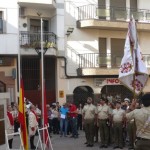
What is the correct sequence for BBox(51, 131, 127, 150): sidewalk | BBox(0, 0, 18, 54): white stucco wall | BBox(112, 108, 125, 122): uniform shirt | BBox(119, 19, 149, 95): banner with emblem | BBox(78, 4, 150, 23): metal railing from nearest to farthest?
BBox(119, 19, 149, 95): banner with emblem
BBox(112, 108, 125, 122): uniform shirt
BBox(51, 131, 127, 150): sidewalk
BBox(0, 0, 18, 54): white stucco wall
BBox(78, 4, 150, 23): metal railing

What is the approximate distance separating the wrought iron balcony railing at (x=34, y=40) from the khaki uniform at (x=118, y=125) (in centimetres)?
844

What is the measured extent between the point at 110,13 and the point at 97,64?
337cm

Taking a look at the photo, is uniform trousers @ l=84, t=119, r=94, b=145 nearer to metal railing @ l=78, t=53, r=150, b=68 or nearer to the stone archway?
metal railing @ l=78, t=53, r=150, b=68

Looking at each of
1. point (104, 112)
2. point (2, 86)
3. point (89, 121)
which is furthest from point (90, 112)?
point (2, 86)

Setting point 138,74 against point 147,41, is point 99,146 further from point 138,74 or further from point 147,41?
point 147,41

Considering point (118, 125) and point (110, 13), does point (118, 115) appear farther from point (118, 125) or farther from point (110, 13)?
point (110, 13)

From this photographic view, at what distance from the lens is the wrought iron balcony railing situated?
2341 cm

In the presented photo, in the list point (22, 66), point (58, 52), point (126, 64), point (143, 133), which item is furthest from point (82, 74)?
point (143, 133)

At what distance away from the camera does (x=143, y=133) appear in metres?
7.69

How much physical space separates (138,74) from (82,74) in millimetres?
14028

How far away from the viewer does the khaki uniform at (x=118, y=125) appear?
1547cm

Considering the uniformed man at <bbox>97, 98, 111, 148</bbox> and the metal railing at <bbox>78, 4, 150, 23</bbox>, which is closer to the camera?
the uniformed man at <bbox>97, 98, 111, 148</bbox>

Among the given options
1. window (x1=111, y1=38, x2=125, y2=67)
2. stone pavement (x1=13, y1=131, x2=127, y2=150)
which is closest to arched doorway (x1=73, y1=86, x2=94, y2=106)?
window (x1=111, y1=38, x2=125, y2=67)

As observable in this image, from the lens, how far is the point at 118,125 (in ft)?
50.9
